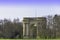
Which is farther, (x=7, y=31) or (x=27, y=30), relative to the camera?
(x=27, y=30)

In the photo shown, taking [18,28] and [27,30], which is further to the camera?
[27,30]

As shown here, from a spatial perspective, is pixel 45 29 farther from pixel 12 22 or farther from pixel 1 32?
pixel 1 32

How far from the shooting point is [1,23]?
842 cm

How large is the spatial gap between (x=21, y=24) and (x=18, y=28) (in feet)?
1.60

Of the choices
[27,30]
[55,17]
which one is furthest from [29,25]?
[55,17]

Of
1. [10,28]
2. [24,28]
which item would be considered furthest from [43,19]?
[10,28]

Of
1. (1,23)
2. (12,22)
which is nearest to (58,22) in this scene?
(12,22)

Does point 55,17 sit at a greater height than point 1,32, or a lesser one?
greater

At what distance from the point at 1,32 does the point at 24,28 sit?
1.42m

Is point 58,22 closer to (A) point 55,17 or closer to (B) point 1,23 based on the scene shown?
(A) point 55,17

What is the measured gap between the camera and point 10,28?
8.70 meters

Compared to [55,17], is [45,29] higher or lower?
lower

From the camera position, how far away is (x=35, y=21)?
9133 millimetres

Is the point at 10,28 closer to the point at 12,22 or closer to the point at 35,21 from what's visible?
the point at 12,22
